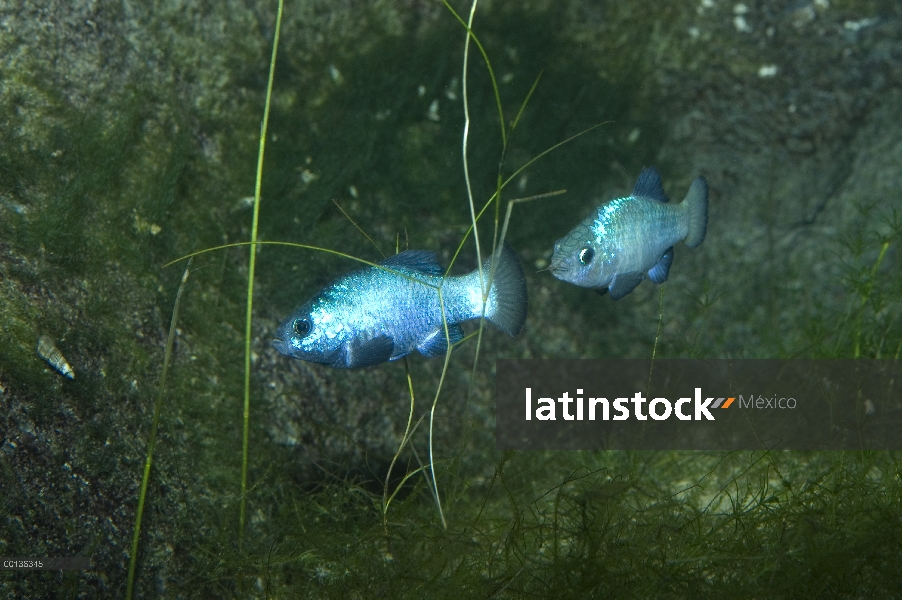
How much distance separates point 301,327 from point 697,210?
2.31 m

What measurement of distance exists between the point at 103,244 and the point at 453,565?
287 cm

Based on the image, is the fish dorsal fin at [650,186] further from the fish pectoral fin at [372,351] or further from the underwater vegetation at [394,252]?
the fish pectoral fin at [372,351]

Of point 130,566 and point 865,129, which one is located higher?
point 865,129

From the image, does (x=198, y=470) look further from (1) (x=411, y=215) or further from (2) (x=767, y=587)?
(2) (x=767, y=587)

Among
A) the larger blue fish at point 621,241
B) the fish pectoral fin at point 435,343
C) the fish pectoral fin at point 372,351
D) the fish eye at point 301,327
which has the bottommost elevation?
the fish pectoral fin at point 372,351

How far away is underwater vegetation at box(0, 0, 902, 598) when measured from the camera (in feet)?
9.63

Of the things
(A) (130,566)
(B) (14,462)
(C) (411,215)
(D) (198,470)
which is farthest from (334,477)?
(C) (411,215)

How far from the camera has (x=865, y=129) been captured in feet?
18.9

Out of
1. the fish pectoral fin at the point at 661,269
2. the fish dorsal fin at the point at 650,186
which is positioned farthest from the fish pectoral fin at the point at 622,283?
the fish dorsal fin at the point at 650,186

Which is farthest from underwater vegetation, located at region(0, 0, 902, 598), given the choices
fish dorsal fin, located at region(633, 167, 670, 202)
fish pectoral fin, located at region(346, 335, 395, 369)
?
fish dorsal fin, located at region(633, 167, 670, 202)

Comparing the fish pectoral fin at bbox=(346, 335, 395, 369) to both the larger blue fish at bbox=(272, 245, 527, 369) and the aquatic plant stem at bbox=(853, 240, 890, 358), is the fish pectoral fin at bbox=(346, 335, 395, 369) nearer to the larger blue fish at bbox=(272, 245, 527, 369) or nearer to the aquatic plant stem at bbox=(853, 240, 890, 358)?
the larger blue fish at bbox=(272, 245, 527, 369)

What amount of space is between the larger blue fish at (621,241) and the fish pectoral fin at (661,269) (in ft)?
0.24

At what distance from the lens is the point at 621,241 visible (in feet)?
10.0

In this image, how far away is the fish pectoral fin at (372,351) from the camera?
266 cm
